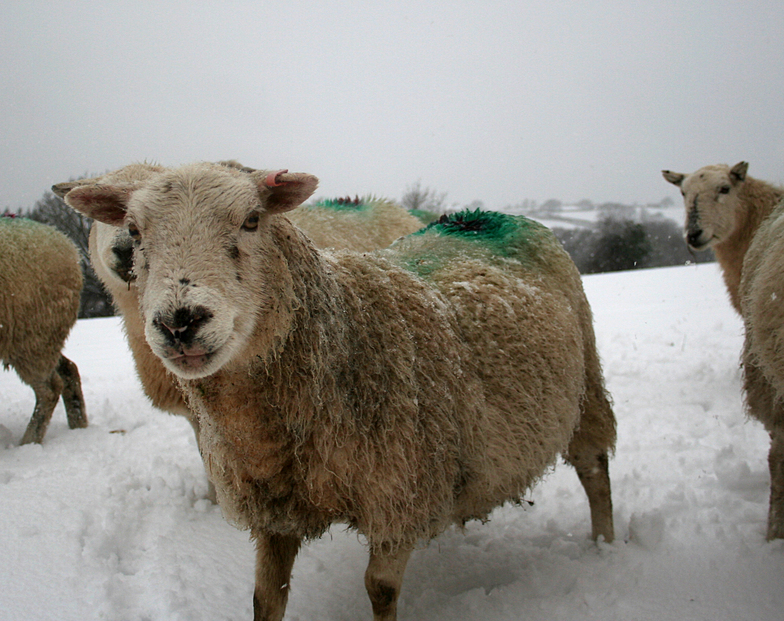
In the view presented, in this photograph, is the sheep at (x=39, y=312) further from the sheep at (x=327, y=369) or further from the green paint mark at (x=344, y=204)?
the sheep at (x=327, y=369)

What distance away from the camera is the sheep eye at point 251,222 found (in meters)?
1.93

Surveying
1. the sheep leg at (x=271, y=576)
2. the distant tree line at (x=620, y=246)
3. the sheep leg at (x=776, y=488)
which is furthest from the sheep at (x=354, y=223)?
the distant tree line at (x=620, y=246)

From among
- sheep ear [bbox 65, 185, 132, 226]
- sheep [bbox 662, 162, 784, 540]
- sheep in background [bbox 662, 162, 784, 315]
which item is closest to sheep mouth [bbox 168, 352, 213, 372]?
sheep ear [bbox 65, 185, 132, 226]

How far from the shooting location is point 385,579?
2.34 m

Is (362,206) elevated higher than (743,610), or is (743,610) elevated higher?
(362,206)

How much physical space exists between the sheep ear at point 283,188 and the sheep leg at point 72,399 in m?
4.39

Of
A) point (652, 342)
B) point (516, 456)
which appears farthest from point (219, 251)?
point (652, 342)

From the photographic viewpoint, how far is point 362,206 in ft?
21.0

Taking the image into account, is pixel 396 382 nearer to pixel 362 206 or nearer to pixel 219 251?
pixel 219 251

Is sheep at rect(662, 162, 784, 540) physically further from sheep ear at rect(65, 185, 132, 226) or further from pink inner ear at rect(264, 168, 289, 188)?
sheep ear at rect(65, 185, 132, 226)

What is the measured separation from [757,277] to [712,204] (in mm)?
3087

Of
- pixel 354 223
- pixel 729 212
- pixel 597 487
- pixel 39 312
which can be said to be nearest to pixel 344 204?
pixel 354 223

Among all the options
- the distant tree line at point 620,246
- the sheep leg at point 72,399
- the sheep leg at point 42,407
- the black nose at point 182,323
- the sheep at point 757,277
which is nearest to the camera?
the black nose at point 182,323

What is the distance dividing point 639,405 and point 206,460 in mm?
4568
